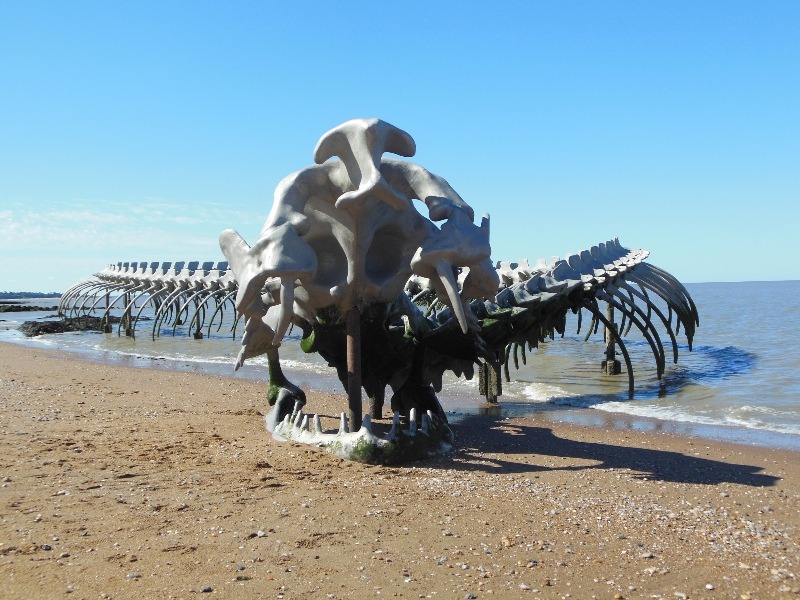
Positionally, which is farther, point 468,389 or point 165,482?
point 468,389

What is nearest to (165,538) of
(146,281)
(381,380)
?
(381,380)

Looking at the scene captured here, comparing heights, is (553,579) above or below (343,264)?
below

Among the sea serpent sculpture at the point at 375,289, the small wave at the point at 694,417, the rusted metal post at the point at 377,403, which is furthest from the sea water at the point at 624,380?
the sea serpent sculpture at the point at 375,289

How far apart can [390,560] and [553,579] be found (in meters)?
0.92

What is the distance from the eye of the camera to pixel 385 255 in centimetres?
723

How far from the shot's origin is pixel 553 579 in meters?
4.00

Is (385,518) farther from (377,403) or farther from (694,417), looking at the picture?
(694,417)

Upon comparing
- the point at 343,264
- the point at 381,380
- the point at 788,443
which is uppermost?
the point at 343,264

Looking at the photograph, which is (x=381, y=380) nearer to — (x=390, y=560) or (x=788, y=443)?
(x=390, y=560)

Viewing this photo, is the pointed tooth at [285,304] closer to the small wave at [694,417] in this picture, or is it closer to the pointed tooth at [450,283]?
the pointed tooth at [450,283]

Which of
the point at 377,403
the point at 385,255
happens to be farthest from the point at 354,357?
the point at 377,403

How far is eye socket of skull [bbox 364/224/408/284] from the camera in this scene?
7098 mm

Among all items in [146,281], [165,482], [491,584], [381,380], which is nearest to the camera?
[491,584]

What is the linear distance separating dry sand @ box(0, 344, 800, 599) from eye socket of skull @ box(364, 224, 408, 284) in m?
1.82
